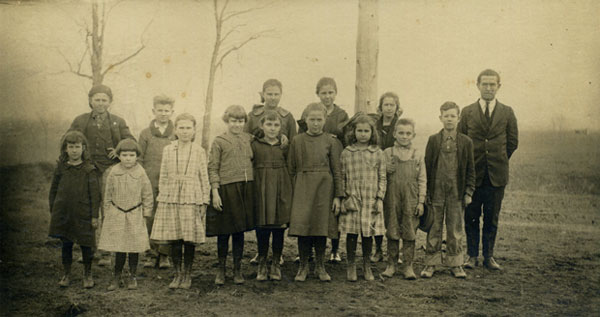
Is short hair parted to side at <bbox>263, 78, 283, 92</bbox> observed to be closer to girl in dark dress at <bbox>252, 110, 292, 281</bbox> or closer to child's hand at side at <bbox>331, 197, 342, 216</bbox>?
girl in dark dress at <bbox>252, 110, 292, 281</bbox>

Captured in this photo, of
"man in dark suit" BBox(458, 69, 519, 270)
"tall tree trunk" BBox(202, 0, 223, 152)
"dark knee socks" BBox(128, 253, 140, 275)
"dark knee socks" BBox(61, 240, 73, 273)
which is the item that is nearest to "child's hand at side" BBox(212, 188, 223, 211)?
"dark knee socks" BBox(128, 253, 140, 275)

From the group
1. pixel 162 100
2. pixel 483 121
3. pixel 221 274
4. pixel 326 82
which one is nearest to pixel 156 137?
pixel 162 100

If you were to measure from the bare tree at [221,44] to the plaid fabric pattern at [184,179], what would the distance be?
925mm

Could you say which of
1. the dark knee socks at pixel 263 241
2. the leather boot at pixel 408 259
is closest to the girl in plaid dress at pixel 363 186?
the leather boot at pixel 408 259

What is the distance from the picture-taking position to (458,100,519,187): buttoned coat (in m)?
4.75

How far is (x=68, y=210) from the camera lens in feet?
13.8

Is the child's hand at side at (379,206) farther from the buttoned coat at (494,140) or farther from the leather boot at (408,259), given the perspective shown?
the buttoned coat at (494,140)

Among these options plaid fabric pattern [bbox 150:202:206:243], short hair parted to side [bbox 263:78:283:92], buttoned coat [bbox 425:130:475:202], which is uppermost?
short hair parted to side [bbox 263:78:283:92]

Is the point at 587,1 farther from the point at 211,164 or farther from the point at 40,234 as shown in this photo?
the point at 40,234

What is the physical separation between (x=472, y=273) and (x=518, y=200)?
1.59 metres

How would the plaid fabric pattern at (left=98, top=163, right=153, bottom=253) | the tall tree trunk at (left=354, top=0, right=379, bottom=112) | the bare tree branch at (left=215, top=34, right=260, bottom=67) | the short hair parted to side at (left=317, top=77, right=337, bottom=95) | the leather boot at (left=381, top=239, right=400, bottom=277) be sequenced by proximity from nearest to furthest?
the plaid fabric pattern at (left=98, top=163, right=153, bottom=253)
the leather boot at (left=381, top=239, right=400, bottom=277)
the short hair parted to side at (left=317, top=77, right=337, bottom=95)
the tall tree trunk at (left=354, top=0, right=379, bottom=112)
the bare tree branch at (left=215, top=34, right=260, bottom=67)

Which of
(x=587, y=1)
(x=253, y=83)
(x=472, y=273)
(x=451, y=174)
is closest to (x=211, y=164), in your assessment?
(x=253, y=83)

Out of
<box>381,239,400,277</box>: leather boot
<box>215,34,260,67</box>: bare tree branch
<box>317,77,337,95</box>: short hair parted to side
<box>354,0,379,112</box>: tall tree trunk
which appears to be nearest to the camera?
<box>381,239,400,277</box>: leather boot

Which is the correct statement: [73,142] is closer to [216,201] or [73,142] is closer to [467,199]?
[216,201]
